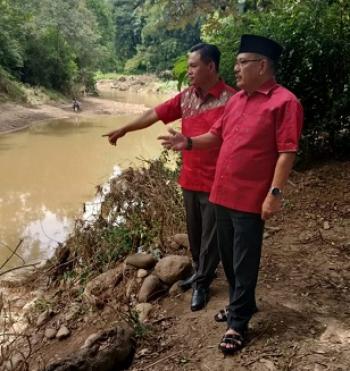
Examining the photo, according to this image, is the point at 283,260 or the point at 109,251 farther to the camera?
the point at 109,251

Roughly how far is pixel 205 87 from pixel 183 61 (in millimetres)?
3064

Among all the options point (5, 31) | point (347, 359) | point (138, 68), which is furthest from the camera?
point (138, 68)

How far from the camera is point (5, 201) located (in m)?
9.66

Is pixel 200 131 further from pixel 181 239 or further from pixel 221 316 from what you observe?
pixel 181 239

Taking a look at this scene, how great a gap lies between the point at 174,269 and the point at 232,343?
3.77 feet

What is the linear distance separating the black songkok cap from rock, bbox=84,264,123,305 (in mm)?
2482

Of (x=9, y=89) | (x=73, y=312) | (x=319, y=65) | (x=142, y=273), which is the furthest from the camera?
(x=9, y=89)

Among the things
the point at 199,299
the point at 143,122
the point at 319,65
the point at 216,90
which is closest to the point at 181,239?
the point at 199,299

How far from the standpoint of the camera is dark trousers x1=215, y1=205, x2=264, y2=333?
8.30 ft

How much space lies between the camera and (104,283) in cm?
423

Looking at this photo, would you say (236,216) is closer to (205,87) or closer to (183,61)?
(205,87)

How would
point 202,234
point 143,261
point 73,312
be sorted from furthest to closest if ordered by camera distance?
point 143,261
point 73,312
point 202,234

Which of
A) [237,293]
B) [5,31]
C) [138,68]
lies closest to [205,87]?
[237,293]

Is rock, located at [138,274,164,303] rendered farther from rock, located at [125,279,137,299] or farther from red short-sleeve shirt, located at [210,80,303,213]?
red short-sleeve shirt, located at [210,80,303,213]
